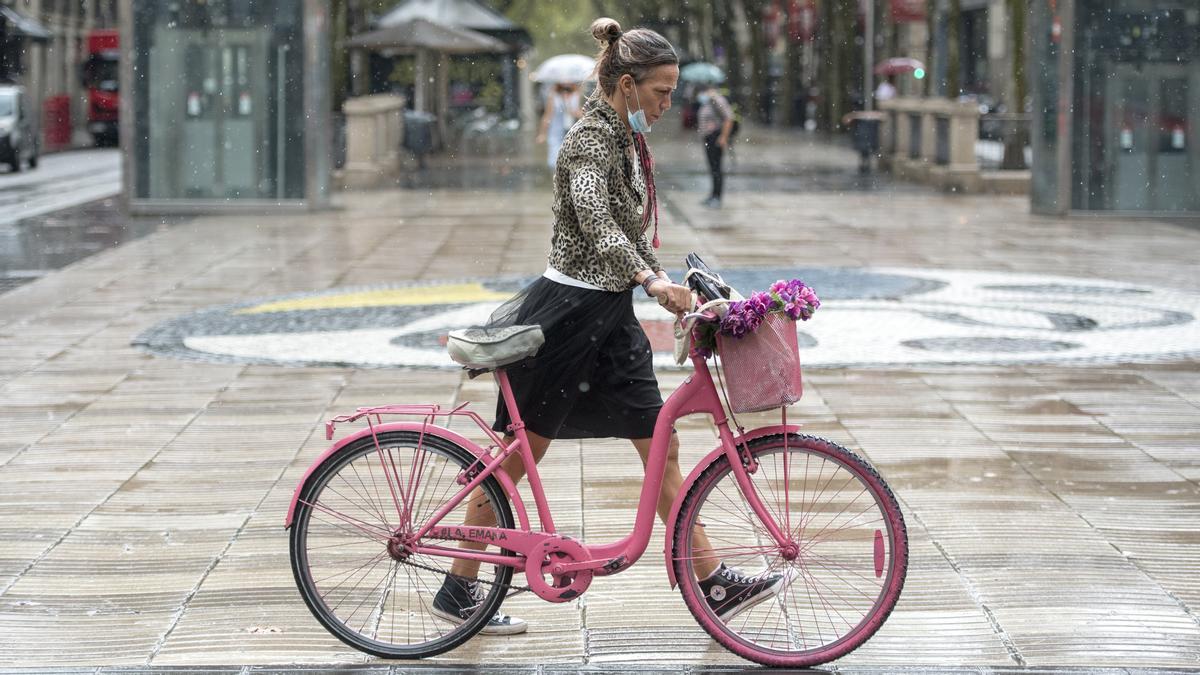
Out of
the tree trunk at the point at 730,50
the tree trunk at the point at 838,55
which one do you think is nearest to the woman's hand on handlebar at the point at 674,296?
the tree trunk at the point at 838,55

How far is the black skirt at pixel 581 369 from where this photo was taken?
4.49 metres

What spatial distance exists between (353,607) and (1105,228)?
51.6 feet

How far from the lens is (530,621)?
4816 millimetres

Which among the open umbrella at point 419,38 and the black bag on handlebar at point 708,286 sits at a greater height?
the open umbrella at point 419,38

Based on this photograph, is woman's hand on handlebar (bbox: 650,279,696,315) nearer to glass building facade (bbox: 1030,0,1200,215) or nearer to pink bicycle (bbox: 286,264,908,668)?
pink bicycle (bbox: 286,264,908,668)

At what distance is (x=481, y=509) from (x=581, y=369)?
1.47 ft

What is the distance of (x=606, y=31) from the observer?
439 centimetres

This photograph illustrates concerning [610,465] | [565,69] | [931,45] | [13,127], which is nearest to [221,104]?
[565,69]

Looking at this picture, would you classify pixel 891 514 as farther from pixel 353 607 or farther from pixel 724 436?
pixel 353 607

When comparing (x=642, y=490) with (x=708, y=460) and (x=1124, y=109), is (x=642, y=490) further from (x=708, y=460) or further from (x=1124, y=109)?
(x=1124, y=109)

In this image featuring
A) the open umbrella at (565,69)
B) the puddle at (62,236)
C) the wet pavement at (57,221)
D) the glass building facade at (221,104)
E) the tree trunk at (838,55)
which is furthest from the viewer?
the tree trunk at (838,55)

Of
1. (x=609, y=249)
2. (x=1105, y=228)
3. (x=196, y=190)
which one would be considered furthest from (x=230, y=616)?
(x=196, y=190)

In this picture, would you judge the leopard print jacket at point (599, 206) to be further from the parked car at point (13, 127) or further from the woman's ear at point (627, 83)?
the parked car at point (13, 127)

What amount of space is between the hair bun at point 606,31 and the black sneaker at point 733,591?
54.6 inches
